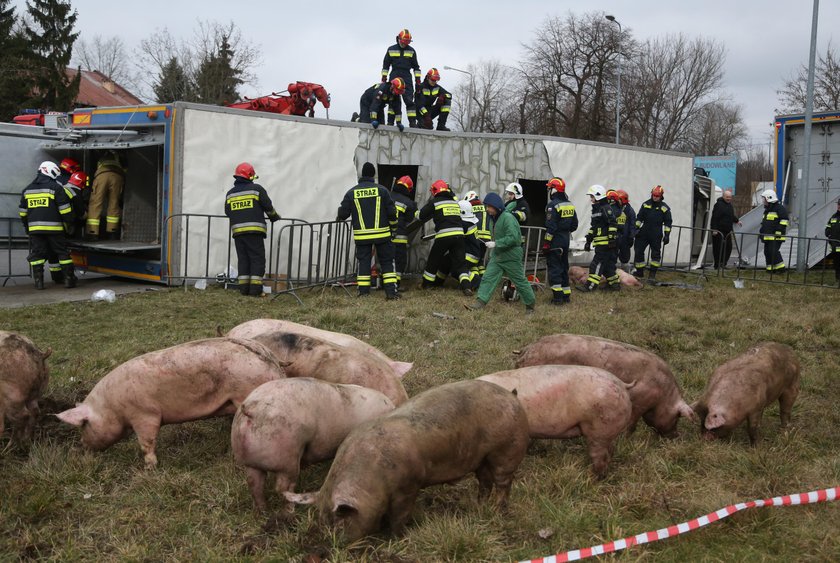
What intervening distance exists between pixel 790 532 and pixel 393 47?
12.2 metres

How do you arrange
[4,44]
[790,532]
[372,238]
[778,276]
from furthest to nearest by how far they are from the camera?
[4,44]
[778,276]
[372,238]
[790,532]

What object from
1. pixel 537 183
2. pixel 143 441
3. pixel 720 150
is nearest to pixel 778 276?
pixel 537 183

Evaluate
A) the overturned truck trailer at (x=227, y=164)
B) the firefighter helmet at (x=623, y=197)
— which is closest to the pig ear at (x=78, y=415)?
the overturned truck trailer at (x=227, y=164)

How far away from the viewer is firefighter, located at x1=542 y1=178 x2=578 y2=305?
37.3 feet

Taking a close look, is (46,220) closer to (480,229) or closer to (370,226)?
(370,226)

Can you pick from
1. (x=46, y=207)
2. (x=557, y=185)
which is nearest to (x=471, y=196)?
(x=557, y=185)

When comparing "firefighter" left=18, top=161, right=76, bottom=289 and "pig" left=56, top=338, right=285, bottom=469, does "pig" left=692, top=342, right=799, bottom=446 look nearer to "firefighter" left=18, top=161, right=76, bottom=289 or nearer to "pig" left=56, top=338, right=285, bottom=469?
"pig" left=56, top=338, right=285, bottom=469

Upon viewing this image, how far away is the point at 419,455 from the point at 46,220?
991 centimetres

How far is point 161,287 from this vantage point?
453 inches

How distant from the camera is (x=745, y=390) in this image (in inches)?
198

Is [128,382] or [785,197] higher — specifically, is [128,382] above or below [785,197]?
below

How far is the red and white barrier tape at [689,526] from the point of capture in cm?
333

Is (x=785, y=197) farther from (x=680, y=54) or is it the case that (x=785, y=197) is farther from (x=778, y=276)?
(x=680, y=54)

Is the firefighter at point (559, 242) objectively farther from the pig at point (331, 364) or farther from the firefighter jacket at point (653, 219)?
the pig at point (331, 364)
